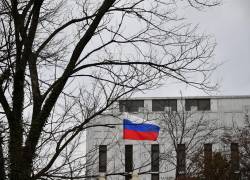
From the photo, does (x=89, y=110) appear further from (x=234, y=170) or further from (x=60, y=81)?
(x=234, y=170)

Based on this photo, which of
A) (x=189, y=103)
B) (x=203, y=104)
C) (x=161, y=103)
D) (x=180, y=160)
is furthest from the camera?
(x=189, y=103)

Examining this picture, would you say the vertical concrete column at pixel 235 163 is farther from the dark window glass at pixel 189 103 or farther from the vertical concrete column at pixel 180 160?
the dark window glass at pixel 189 103

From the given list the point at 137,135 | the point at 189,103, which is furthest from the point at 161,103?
the point at 137,135

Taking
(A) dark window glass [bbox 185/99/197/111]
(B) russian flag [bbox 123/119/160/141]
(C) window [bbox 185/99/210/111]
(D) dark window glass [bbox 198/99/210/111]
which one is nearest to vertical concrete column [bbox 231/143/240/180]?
(D) dark window glass [bbox 198/99/210/111]

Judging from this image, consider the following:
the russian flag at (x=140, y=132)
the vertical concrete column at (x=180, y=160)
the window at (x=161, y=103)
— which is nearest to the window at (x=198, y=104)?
the window at (x=161, y=103)

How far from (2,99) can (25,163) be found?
3.21 feet

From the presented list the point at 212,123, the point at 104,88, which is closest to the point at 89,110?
the point at 104,88

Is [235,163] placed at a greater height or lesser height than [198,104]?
lesser

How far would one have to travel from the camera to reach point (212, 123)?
45.2 metres

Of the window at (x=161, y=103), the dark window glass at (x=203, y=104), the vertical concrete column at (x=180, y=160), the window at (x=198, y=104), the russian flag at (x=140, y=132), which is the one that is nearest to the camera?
the russian flag at (x=140, y=132)

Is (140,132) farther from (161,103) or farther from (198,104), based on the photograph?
(198,104)

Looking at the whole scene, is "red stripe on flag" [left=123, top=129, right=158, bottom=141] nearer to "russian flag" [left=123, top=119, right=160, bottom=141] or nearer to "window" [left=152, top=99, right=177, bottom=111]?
"russian flag" [left=123, top=119, right=160, bottom=141]

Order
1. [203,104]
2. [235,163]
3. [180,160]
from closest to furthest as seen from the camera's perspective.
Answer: [180,160] < [235,163] < [203,104]

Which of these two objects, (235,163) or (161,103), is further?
(161,103)
